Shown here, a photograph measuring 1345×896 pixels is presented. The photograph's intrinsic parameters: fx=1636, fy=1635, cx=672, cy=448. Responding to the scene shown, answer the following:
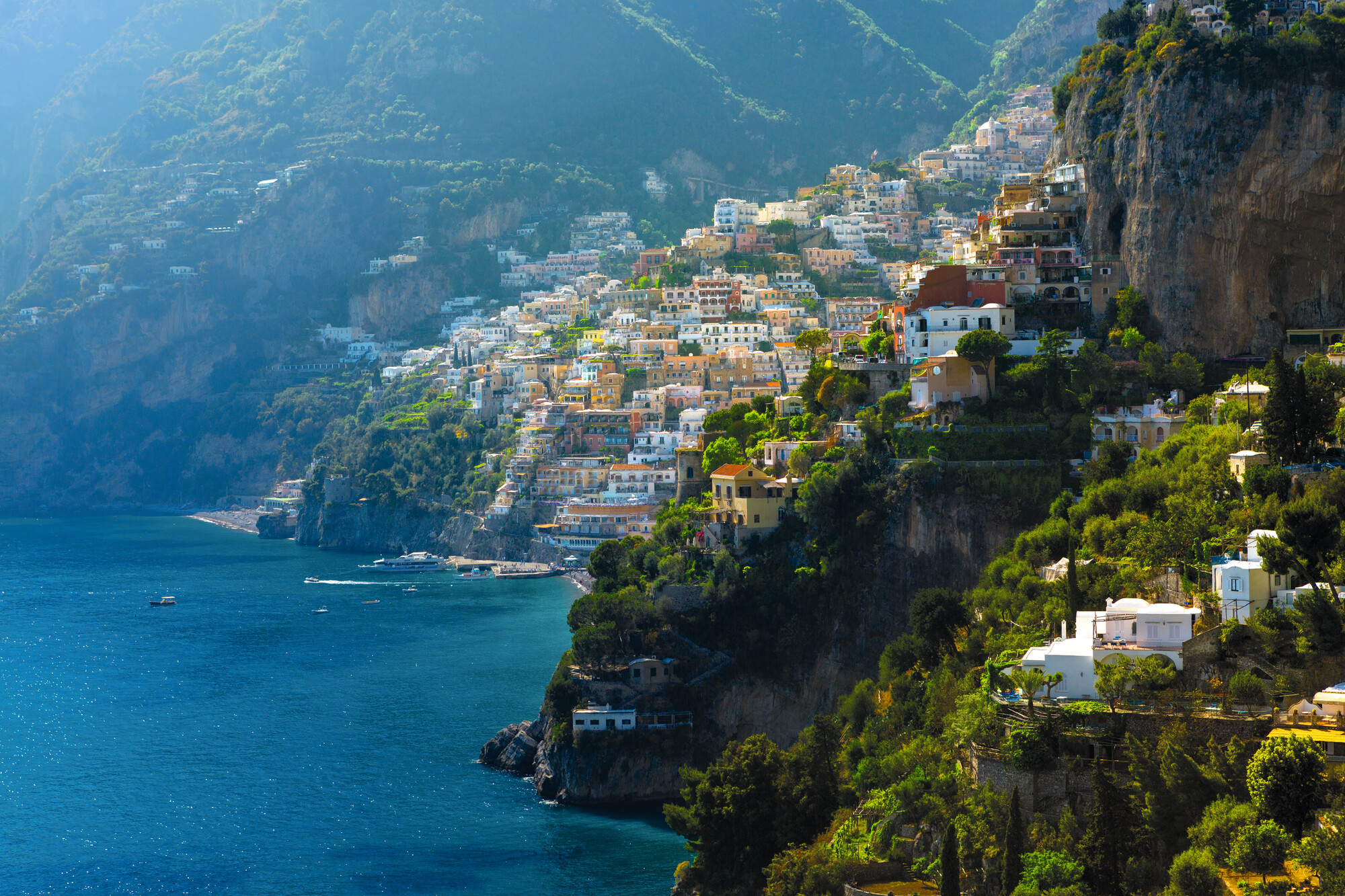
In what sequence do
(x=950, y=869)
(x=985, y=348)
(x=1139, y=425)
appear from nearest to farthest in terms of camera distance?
1. (x=950, y=869)
2. (x=1139, y=425)
3. (x=985, y=348)

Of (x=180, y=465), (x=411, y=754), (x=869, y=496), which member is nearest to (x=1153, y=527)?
(x=869, y=496)

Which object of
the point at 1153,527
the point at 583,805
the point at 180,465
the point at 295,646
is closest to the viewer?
the point at 1153,527

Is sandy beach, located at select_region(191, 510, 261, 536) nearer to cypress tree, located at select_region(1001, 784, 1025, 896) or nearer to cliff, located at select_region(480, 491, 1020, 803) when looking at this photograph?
cliff, located at select_region(480, 491, 1020, 803)

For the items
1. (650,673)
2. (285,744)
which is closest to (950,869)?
(650,673)

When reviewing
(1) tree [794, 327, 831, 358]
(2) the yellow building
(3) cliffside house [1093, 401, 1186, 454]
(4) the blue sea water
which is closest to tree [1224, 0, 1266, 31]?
(3) cliffside house [1093, 401, 1186, 454]

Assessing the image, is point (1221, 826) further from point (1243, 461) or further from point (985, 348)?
point (985, 348)

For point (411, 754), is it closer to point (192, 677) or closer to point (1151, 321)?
point (192, 677)

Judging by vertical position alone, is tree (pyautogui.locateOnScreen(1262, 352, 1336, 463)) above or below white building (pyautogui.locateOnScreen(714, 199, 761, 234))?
below
